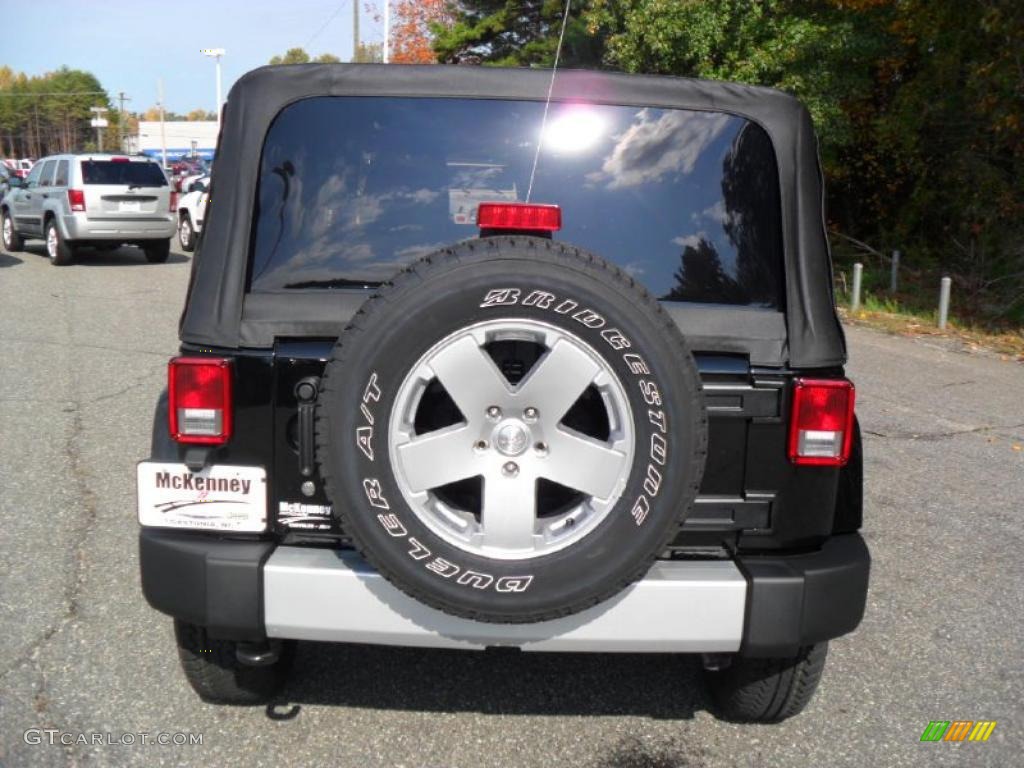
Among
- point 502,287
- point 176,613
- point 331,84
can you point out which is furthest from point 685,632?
point 331,84

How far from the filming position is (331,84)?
10.3 ft

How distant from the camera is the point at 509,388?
8.65 ft

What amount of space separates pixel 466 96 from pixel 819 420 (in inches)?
55.1

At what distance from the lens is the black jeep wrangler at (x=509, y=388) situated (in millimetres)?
2621

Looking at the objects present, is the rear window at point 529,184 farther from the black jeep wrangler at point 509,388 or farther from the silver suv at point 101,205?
the silver suv at point 101,205

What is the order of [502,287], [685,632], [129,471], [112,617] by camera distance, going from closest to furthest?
[502,287] < [685,632] < [112,617] < [129,471]

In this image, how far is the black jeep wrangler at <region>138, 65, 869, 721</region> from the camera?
8.60 feet

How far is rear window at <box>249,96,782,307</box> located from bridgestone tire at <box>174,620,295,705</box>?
1.19 meters

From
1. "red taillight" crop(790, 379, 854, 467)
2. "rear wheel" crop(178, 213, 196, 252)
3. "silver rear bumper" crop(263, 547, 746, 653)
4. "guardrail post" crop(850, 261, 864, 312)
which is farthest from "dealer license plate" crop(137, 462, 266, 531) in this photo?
"rear wheel" crop(178, 213, 196, 252)

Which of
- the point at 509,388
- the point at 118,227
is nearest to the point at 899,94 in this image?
the point at 118,227

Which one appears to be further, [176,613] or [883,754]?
[883,754]

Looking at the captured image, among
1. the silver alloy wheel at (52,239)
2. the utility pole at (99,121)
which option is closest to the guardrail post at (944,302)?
the silver alloy wheel at (52,239)

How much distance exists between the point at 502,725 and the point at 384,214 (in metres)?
1.66

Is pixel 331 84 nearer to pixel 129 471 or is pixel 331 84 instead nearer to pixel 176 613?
pixel 176 613
